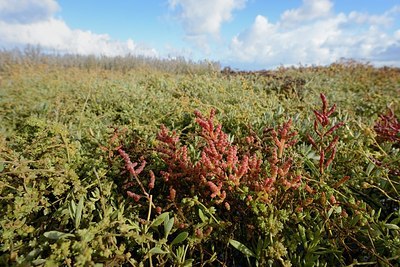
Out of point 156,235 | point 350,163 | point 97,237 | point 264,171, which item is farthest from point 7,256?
point 350,163

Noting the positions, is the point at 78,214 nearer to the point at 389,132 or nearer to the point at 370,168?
the point at 370,168

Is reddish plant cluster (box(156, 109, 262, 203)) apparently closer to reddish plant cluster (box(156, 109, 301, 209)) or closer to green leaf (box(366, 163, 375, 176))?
reddish plant cluster (box(156, 109, 301, 209))

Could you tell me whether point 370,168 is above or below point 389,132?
below

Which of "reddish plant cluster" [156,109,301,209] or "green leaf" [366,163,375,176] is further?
"green leaf" [366,163,375,176]

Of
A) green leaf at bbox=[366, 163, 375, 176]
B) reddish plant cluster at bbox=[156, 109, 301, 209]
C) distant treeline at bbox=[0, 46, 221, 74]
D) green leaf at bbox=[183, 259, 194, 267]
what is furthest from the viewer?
distant treeline at bbox=[0, 46, 221, 74]

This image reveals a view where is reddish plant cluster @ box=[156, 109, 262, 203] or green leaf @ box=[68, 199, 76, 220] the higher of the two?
reddish plant cluster @ box=[156, 109, 262, 203]

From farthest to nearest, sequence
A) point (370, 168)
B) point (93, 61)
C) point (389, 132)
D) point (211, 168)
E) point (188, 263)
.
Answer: point (93, 61) → point (389, 132) → point (370, 168) → point (211, 168) → point (188, 263)

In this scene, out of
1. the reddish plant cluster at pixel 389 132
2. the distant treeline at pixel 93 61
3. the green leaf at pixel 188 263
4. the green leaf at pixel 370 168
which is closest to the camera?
the green leaf at pixel 188 263

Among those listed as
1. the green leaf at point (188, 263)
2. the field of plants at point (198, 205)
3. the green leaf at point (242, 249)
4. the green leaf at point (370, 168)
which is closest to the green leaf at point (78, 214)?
the field of plants at point (198, 205)

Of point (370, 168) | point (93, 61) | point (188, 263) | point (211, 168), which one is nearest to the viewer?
point (188, 263)

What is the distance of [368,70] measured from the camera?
8.34 meters

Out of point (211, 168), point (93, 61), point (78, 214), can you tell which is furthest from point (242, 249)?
point (93, 61)

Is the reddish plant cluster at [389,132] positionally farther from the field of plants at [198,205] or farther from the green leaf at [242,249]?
the green leaf at [242,249]

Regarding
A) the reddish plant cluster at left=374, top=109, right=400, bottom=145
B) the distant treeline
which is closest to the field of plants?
the reddish plant cluster at left=374, top=109, right=400, bottom=145
